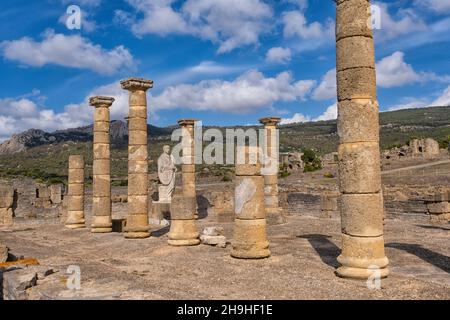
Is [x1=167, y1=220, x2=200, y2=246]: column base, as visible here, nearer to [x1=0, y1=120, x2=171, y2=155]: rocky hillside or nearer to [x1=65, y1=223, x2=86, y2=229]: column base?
[x1=65, y1=223, x2=86, y2=229]: column base

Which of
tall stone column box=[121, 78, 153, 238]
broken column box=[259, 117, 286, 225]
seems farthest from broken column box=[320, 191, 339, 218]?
tall stone column box=[121, 78, 153, 238]

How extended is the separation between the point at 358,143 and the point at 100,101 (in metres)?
12.0

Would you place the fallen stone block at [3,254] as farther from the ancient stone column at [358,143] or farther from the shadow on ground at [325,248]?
the ancient stone column at [358,143]

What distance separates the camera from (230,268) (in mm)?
9688

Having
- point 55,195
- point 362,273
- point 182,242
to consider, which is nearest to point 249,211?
point 182,242

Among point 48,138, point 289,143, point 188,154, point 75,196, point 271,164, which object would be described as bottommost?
point 75,196

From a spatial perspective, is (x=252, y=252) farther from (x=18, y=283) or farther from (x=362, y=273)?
(x=18, y=283)

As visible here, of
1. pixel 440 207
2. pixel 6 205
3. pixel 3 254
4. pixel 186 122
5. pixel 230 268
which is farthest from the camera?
pixel 6 205

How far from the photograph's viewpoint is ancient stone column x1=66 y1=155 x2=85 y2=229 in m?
19.5

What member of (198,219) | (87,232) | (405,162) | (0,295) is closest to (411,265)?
(0,295)

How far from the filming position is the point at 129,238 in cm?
1505

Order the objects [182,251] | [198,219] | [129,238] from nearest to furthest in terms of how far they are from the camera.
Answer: [182,251] → [129,238] → [198,219]
